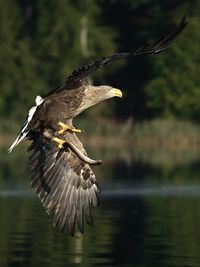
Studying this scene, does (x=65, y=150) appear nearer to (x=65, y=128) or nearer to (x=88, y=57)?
(x=65, y=128)

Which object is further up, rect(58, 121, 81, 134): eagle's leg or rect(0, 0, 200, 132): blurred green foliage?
rect(0, 0, 200, 132): blurred green foliage

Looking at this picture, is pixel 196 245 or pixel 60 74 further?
pixel 60 74

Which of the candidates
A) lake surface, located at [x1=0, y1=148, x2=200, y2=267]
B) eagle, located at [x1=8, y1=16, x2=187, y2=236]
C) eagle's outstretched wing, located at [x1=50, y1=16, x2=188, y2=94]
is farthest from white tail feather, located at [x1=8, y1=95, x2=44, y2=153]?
lake surface, located at [x1=0, y1=148, x2=200, y2=267]

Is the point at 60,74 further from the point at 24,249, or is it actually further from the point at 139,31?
the point at 24,249

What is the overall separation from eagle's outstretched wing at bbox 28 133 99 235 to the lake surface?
1667 mm

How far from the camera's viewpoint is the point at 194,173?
32156 mm

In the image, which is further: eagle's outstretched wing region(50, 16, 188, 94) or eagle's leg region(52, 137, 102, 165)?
eagle's leg region(52, 137, 102, 165)

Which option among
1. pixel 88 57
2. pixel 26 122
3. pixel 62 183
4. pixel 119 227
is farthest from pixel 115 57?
pixel 88 57

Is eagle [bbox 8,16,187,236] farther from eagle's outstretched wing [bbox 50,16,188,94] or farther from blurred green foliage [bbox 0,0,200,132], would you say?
blurred green foliage [bbox 0,0,200,132]

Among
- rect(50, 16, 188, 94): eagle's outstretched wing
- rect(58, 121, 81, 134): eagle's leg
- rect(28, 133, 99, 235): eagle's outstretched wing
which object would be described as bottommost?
rect(28, 133, 99, 235): eagle's outstretched wing

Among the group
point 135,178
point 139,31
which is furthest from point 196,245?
point 139,31

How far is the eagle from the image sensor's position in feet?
45.6

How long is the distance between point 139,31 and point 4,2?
21.9 ft

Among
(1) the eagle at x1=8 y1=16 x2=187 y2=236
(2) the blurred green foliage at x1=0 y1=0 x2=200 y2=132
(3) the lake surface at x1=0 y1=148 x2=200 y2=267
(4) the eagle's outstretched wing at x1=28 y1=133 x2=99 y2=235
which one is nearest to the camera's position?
(1) the eagle at x1=8 y1=16 x2=187 y2=236
